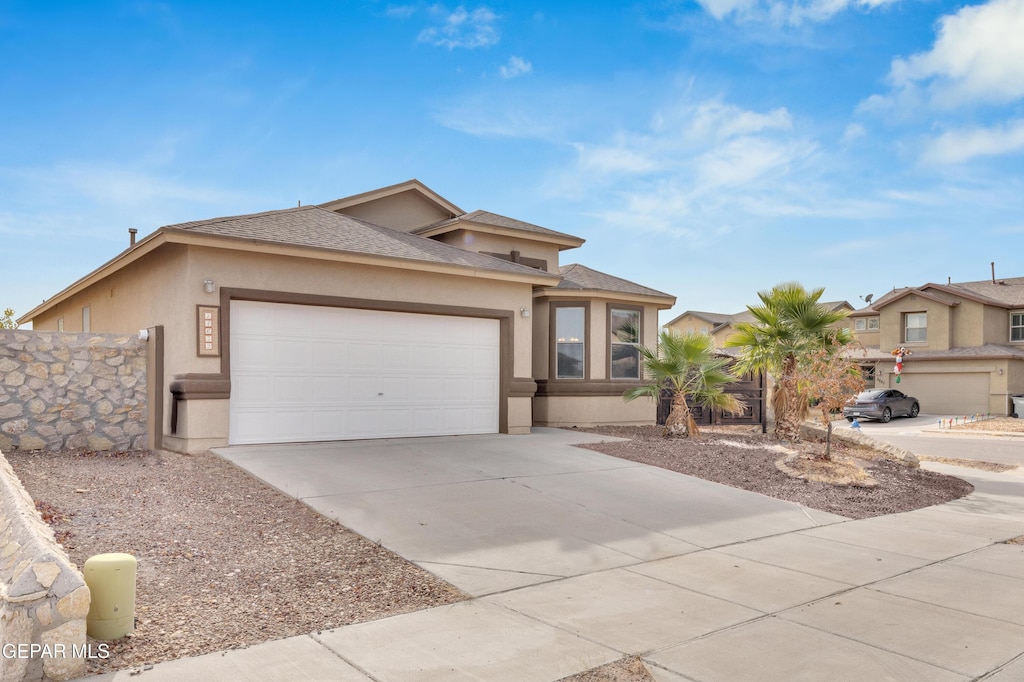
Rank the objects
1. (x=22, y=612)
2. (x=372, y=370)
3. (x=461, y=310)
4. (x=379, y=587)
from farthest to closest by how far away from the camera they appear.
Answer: (x=461, y=310) → (x=372, y=370) → (x=379, y=587) → (x=22, y=612)

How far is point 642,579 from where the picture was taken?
21.3 feet

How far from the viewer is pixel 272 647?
476 cm

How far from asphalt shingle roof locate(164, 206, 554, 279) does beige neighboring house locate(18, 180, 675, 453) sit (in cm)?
5

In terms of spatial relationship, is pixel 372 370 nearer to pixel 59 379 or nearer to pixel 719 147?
pixel 59 379

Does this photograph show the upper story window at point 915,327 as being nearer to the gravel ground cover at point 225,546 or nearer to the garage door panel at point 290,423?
the gravel ground cover at point 225,546

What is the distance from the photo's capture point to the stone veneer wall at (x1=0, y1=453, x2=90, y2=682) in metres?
4.20

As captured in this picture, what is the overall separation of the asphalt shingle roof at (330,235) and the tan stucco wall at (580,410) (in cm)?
391

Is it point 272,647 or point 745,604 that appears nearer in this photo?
point 272,647

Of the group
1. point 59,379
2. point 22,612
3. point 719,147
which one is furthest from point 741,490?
point 719,147

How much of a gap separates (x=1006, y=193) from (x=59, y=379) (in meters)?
34.8

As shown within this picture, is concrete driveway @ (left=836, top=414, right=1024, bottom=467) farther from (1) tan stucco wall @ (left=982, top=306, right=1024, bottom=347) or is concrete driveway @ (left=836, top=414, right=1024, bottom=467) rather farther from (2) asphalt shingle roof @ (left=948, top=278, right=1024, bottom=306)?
(2) asphalt shingle roof @ (left=948, top=278, right=1024, bottom=306)

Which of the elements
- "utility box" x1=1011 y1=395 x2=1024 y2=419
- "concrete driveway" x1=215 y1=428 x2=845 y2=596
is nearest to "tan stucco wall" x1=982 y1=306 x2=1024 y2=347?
"utility box" x1=1011 y1=395 x2=1024 y2=419

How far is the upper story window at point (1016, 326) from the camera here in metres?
36.6

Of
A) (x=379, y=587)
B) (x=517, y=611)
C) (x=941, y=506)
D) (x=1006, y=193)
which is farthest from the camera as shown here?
(x=1006, y=193)
